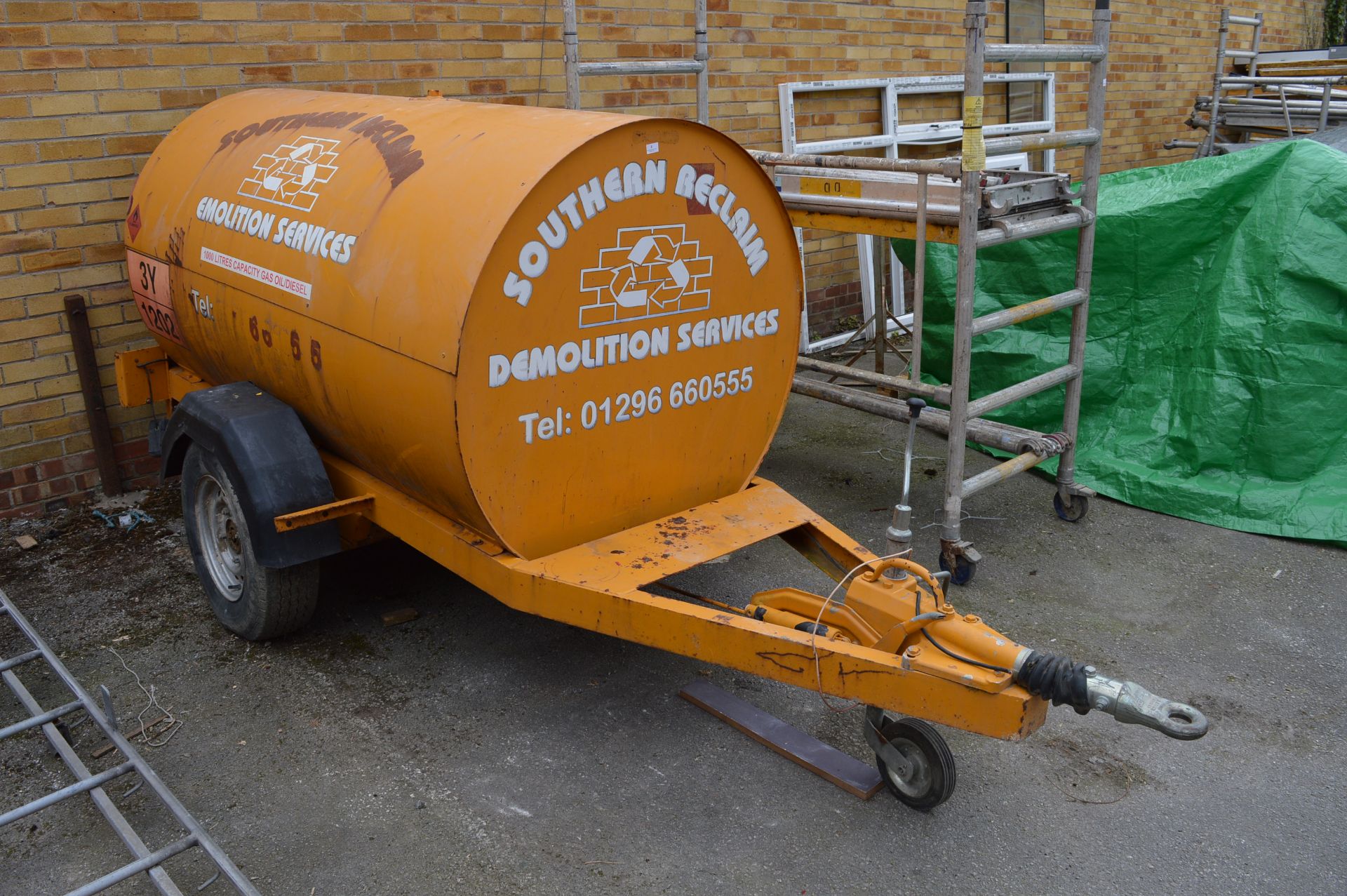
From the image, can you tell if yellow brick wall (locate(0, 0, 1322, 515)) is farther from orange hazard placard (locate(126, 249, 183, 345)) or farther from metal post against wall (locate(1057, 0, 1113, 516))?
metal post against wall (locate(1057, 0, 1113, 516))

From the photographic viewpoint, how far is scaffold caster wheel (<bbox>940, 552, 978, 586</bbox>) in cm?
448

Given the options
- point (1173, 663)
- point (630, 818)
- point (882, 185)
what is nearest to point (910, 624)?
point (630, 818)

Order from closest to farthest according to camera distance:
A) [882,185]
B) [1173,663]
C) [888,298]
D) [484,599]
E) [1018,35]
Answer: [1173,663]
[484,599]
[882,185]
[888,298]
[1018,35]

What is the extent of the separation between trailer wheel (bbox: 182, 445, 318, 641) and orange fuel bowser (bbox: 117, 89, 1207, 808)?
0.01m

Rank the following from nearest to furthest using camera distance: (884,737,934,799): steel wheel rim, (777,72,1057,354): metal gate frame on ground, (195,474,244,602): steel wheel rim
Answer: (884,737,934,799): steel wheel rim, (195,474,244,602): steel wheel rim, (777,72,1057,354): metal gate frame on ground

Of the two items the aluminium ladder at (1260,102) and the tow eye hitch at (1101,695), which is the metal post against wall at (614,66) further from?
the aluminium ladder at (1260,102)

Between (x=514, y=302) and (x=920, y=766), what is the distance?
1.74 metres

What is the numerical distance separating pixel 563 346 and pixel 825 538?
1.10m

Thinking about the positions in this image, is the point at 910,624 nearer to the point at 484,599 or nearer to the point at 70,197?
the point at 484,599

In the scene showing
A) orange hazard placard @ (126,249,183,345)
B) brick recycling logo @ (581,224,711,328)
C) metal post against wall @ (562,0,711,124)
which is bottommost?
orange hazard placard @ (126,249,183,345)

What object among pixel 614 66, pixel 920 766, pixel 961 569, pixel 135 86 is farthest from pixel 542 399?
pixel 135 86

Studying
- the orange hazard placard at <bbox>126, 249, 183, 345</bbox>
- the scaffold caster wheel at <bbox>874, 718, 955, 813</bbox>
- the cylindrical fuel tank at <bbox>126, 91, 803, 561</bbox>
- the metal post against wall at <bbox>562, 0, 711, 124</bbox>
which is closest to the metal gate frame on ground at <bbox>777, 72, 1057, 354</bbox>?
the metal post against wall at <bbox>562, 0, 711, 124</bbox>

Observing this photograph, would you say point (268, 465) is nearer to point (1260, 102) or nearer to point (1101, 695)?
point (1101, 695)

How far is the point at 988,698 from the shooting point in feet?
8.59
